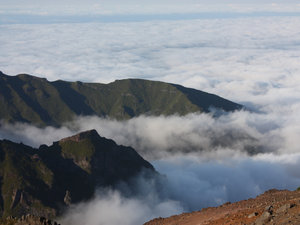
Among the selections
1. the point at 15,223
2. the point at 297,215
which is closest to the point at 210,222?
the point at 297,215

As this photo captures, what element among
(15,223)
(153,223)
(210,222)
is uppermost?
(210,222)

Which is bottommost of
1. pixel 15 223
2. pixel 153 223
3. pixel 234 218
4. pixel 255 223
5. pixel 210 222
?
pixel 153 223

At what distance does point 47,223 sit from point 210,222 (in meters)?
29.9

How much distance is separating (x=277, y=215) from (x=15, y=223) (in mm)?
53641

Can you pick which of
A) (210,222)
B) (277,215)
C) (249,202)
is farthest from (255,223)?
(249,202)

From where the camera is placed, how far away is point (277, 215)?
5319 centimetres

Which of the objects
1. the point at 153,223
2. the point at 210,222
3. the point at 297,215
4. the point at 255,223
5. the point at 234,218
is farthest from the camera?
the point at 153,223

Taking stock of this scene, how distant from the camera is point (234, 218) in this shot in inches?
2520

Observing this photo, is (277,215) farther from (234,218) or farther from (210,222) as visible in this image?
(210,222)

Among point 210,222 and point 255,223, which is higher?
point 255,223

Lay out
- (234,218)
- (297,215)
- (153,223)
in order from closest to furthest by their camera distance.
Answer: (297,215) → (234,218) → (153,223)

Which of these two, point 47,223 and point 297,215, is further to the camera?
point 47,223

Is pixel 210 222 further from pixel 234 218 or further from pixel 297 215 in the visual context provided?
pixel 297 215

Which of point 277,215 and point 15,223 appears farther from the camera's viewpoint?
point 15,223
